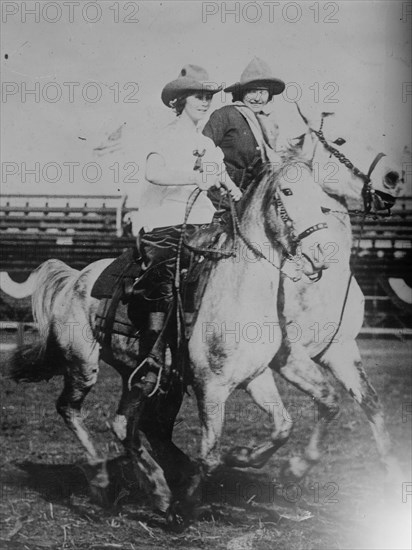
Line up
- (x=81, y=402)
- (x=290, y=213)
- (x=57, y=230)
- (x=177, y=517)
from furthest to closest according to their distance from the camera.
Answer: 1. (x=57, y=230)
2. (x=81, y=402)
3. (x=177, y=517)
4. (x=290, y=213)

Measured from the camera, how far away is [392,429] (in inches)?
126

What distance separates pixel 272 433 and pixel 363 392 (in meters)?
0.48

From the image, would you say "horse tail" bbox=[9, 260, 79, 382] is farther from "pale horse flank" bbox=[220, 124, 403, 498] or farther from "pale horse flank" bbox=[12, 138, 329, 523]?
"pale horse flank" bbox=[220, 124, 403, 498]

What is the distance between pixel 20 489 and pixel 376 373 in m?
1.80

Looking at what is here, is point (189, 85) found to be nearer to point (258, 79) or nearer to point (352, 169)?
point (258, 79)

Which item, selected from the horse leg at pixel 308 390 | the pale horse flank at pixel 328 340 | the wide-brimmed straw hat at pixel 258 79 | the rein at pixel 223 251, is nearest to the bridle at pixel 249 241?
the rein at pixel 223 251

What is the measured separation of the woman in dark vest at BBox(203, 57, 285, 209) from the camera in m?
3.11

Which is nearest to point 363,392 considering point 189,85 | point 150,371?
point 150,371

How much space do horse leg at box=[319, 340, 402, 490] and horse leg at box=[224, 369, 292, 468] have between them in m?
0.27

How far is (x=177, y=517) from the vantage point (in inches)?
122

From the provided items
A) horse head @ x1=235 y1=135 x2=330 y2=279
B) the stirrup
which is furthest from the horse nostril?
the stirrup

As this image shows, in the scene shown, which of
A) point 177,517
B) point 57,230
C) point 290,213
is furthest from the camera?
point 57,230

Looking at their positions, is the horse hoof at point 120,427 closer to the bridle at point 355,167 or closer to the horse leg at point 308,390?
the horse leg at point 308,390

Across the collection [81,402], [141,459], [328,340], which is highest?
[328,340]
